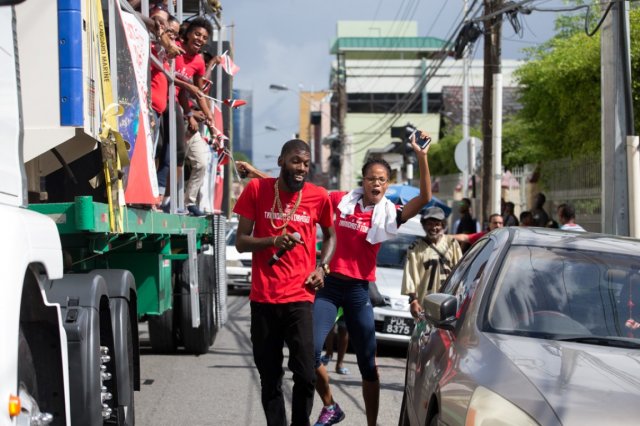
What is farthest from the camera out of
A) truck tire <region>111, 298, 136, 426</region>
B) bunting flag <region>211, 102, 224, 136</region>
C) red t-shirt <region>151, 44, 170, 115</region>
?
bunting flag <region>211, 102, 224, 136</region>

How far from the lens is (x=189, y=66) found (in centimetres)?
1127

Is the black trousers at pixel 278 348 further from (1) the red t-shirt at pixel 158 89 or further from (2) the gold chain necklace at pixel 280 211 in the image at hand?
(1) the red t-shirt at pixel 158 89

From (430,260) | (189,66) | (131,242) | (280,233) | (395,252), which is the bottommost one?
(395,252)

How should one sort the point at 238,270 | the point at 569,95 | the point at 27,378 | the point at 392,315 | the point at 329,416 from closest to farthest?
the point at 27,378
the point at 329,416
the point at 392,315
the point at 238,270
the point at 569,95

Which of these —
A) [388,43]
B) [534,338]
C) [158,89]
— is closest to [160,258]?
[158,89]

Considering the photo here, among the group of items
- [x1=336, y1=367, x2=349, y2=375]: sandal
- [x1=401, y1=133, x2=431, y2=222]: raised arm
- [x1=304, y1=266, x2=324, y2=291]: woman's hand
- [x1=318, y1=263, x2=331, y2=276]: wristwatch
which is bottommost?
[x1=336, y1=367, x2=349, y2=375]: sandal

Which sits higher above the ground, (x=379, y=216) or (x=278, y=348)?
(x=379, y=216)

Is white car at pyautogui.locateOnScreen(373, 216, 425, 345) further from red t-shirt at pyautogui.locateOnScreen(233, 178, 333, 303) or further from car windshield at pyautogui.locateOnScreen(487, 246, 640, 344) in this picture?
car windshield at pyautogui.locateOnScreen(487, 246, 640, 344)

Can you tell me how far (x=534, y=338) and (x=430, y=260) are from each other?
4441mm

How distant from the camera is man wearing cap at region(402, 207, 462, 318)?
9547mm

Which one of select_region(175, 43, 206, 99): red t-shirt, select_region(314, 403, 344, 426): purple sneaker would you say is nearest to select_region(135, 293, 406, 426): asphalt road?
select_region(314, 403, 344, 426): purple sneaker

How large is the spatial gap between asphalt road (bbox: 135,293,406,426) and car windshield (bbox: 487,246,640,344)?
3221mm

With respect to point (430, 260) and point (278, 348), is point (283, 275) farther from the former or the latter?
point (430, 260)

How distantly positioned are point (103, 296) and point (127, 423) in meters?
0.92
